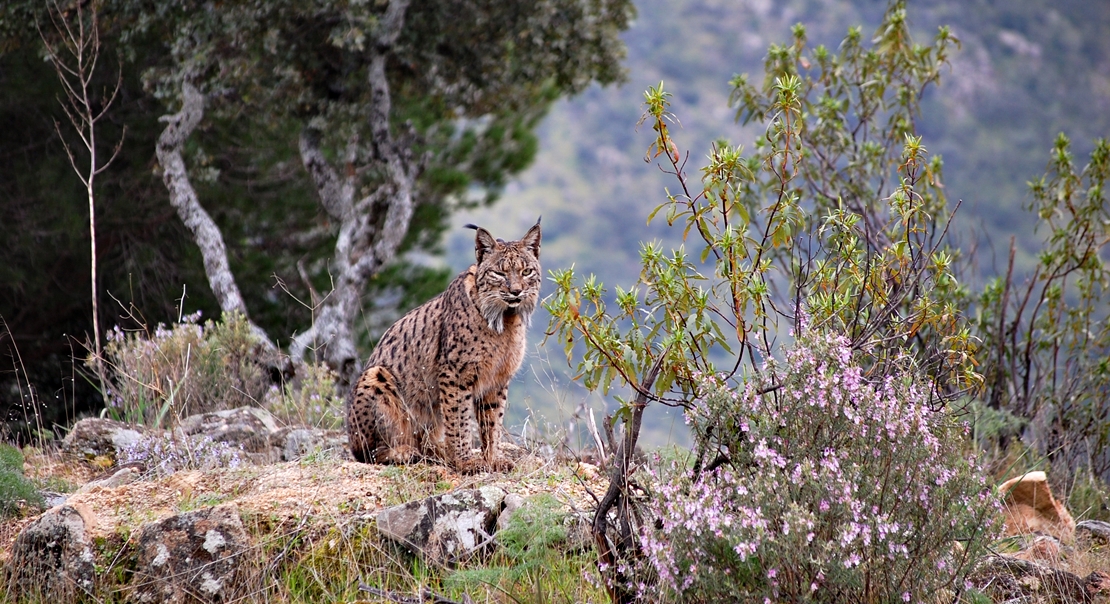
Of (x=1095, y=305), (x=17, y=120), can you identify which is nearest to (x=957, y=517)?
(x=1095, y=305)

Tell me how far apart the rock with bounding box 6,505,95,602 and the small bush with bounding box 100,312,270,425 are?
282 cm

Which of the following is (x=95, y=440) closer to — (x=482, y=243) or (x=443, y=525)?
(x=482, y=243)

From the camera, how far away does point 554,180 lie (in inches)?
2549

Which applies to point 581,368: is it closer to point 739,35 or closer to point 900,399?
point 900,399

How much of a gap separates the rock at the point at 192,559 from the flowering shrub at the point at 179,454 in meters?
1.45

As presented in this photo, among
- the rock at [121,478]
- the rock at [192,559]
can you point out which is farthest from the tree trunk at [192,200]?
the rock at [192,559]

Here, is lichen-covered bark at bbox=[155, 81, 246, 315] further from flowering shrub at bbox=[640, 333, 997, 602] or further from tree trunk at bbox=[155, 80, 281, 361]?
flowering shrub at bbox=[640, 333, 997, 602]

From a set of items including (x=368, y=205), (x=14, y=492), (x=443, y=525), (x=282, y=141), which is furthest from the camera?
(x=282, y=141)

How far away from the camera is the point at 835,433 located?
4336 millimetres

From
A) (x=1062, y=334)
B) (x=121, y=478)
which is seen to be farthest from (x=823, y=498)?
(x=1062, y=334)

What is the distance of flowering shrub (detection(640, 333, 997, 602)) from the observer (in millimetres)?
3943

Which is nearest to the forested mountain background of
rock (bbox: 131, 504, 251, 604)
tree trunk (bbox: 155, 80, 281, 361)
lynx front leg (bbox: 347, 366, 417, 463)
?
tree trunk (bbox: 155, 80, 281, 361)

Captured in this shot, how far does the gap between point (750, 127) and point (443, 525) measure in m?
49.0

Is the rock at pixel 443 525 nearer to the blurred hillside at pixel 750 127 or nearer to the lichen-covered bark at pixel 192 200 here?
the lichen-covered bark at pixel 192 200
